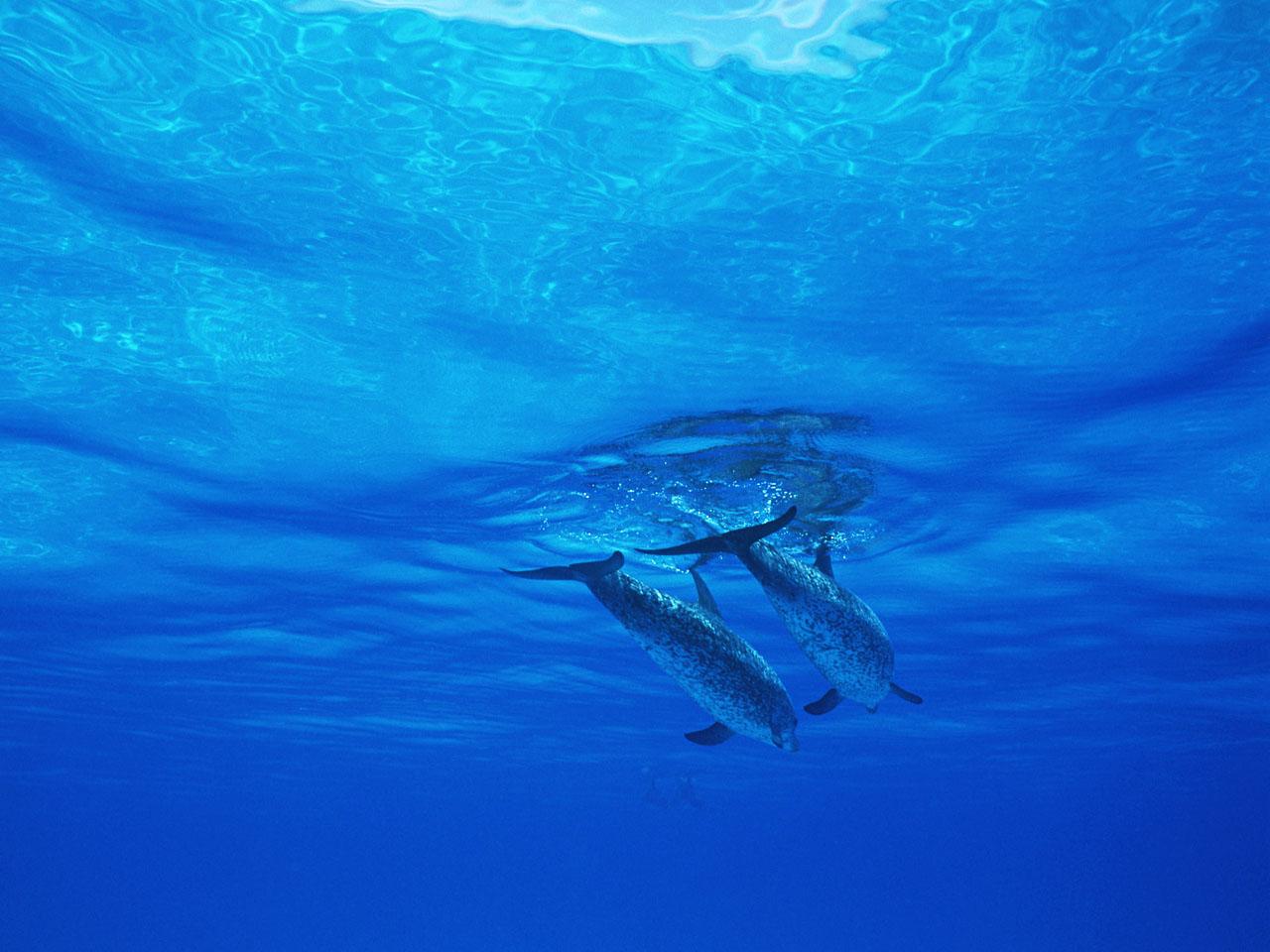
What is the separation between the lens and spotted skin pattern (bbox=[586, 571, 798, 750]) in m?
5.01

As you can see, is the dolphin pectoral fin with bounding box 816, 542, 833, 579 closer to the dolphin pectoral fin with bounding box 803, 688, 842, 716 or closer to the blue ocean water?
the dolphin pectoral fin with bounding box 803, 688, 842, 716

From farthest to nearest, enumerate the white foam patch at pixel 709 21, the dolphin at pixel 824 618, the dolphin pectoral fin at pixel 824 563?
the white foam patch at pixel 709 21 → the dolphin pectoral fin at pixel 824 563 → the dolphin at pixel 824 618

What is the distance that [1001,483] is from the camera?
44.7ft

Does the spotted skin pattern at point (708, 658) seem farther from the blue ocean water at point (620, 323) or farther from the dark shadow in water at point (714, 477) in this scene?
the dark shadow in water at point (714, 477)

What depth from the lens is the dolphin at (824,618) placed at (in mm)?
5156

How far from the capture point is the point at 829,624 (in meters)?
5.16

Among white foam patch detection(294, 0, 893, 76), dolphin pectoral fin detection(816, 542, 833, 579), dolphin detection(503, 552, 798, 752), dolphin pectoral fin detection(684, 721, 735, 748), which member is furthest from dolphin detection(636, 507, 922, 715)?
white foam patch detection(294, 0, 893, 76)

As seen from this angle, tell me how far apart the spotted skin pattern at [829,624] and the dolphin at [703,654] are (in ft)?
1.07

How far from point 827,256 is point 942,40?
246 centimetres

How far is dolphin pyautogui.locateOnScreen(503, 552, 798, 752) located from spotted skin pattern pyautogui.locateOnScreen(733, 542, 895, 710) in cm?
33

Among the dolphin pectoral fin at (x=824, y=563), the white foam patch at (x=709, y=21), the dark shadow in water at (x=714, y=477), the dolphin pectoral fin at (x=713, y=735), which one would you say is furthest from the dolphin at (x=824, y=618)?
the dark shadow in water at (x=714, y=477)

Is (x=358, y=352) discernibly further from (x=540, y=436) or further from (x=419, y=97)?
(x=419, y=97)

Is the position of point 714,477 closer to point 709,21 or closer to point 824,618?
point 709,21

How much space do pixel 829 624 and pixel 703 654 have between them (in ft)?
2.45
